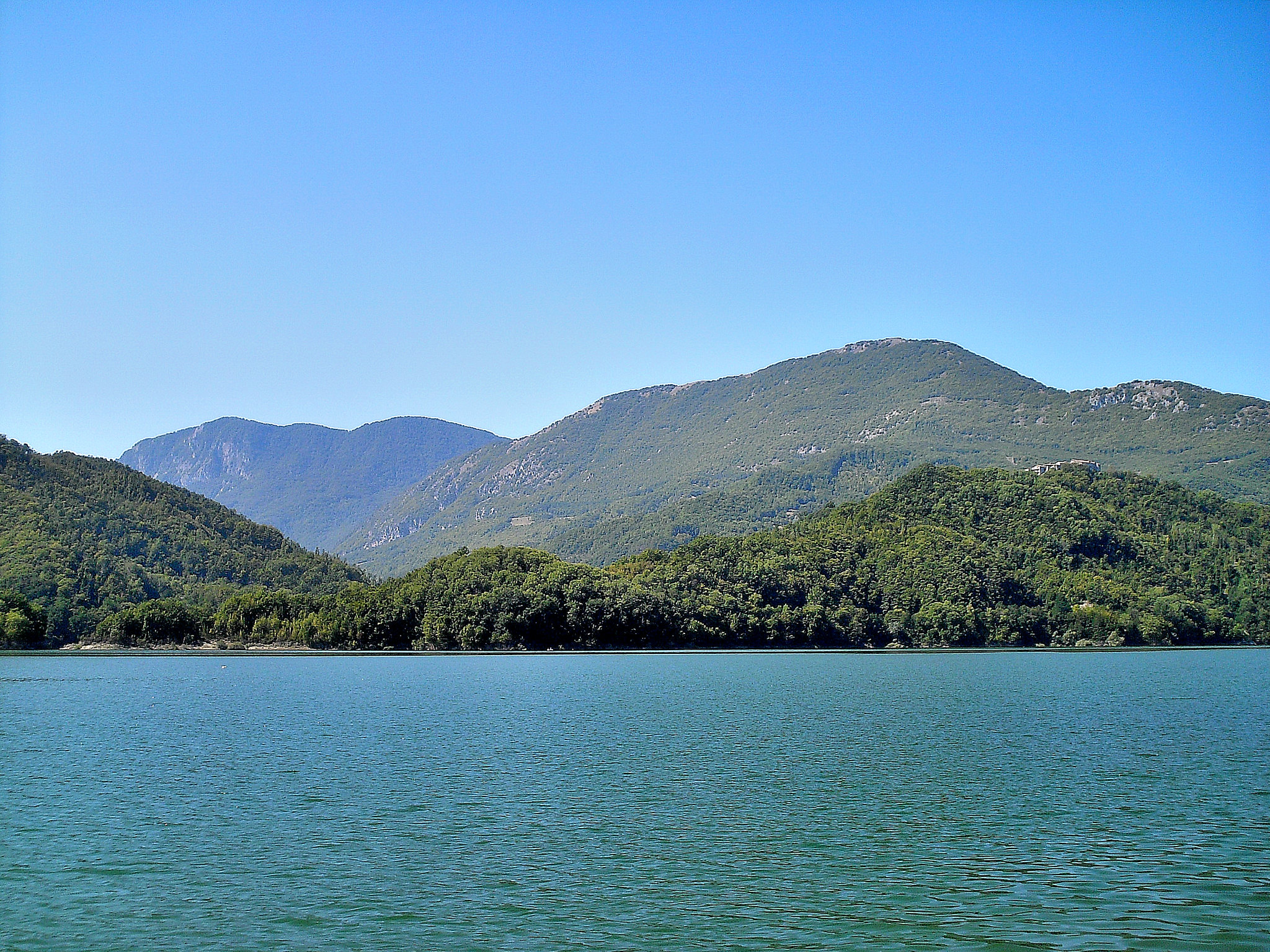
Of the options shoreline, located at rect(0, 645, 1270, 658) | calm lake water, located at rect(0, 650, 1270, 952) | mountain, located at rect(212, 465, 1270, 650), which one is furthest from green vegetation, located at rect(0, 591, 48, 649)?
calm lake water, located at rect(0, 650, 1270, 952)

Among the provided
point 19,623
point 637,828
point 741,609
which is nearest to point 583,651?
point 741,609

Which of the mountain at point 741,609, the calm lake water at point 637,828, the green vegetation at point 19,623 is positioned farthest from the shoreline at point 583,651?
the calm lake water at point 637,828

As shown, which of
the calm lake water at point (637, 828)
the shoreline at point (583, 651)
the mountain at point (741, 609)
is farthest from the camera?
the mountain at point (741, 609)

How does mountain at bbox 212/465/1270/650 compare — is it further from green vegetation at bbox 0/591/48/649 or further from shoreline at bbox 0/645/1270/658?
green vegetation at bbox 0/591/48/649

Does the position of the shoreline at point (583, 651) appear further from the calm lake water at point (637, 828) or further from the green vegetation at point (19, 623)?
the calm lake water at point (637, 828)

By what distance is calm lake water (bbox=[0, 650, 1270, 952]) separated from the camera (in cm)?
2228

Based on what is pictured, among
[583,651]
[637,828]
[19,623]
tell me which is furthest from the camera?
[583,651]

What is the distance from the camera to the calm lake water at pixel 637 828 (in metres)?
22.3

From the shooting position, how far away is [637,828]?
103 feet

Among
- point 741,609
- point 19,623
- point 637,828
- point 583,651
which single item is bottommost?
point 583,651

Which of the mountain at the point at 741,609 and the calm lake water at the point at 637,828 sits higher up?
the mountain at the point at 741,609

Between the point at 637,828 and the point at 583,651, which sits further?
the point at 583,651

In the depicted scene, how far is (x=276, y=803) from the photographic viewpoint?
35188 mm

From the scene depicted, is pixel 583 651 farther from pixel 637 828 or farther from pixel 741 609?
pixel 637 828
